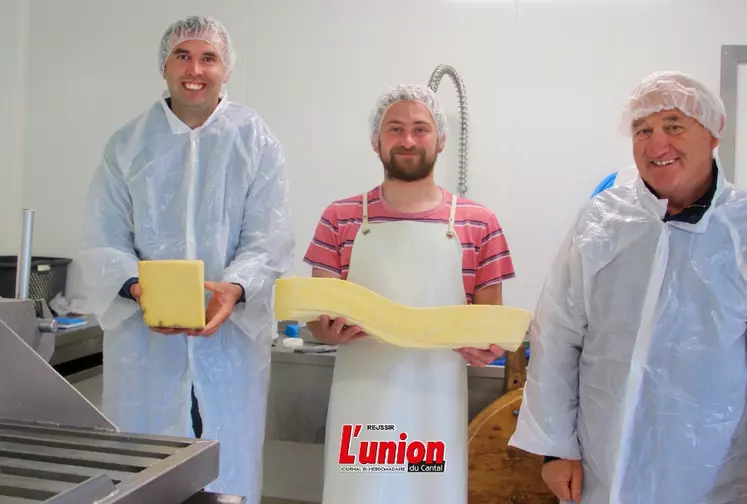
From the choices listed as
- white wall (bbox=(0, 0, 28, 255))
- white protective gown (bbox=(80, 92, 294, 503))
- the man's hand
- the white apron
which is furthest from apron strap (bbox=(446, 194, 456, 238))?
white wall (bbox=(0, 0, 28, 255))

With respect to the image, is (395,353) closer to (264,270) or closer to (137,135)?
(264,270)

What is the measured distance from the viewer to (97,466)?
678 mm

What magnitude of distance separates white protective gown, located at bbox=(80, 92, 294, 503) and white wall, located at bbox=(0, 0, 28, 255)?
1.47 meters

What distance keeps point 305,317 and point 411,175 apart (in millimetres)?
435

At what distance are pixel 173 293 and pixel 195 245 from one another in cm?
23

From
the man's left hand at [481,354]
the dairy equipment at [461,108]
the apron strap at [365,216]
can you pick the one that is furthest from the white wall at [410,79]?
the man's left hand at [481,354]

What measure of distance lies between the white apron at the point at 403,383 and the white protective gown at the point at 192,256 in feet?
0.71

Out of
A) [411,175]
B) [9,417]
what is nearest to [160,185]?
[411,175]

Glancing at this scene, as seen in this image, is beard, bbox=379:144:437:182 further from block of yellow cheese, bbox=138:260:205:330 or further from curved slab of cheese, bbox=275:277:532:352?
block of yellow cheese, bbox=138:260:205:330

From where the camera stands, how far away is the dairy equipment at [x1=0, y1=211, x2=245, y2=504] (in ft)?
1.98

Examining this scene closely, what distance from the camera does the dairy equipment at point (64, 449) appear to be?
0.60 meters

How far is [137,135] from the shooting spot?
4.88 feet

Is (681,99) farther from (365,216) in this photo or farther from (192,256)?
(192,256)

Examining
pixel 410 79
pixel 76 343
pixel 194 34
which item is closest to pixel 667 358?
pixel 194 34
